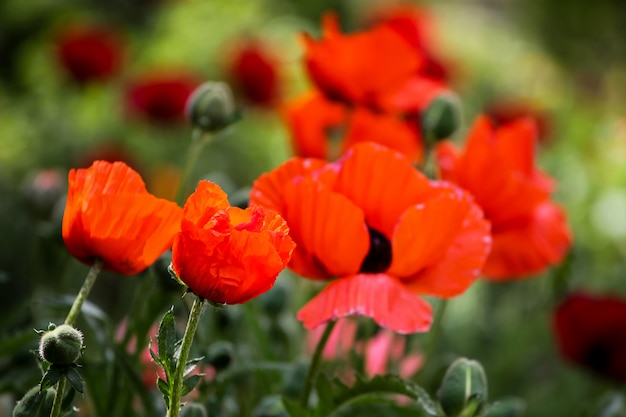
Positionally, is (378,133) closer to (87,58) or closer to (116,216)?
(116,216)

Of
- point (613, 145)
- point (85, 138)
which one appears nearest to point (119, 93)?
point (85, 138)

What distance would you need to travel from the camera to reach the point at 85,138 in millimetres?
2314

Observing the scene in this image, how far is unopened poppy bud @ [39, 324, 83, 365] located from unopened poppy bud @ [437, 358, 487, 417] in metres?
0.22

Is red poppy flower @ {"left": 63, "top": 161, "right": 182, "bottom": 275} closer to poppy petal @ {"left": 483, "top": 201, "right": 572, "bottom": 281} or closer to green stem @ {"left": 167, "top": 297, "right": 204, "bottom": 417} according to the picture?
green stem @ {"left": 167, "top": 297, "right": 204, "bottom": 417}

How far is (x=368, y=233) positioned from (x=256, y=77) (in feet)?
4.73

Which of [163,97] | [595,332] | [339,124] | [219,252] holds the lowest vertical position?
[163,97]

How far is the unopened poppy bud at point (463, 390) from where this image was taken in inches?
21.0

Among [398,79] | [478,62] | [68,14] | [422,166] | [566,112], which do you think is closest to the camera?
[422,166]

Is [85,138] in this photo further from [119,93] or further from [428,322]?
[428,322]

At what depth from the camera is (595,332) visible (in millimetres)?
827

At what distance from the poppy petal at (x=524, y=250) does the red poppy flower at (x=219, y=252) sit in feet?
0.98

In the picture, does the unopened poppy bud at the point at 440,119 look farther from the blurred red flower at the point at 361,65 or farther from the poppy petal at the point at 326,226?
the poppy petal at the point at 326,226

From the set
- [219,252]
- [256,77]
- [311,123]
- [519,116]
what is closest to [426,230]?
[219,252]

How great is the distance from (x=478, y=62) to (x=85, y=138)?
2073mm
